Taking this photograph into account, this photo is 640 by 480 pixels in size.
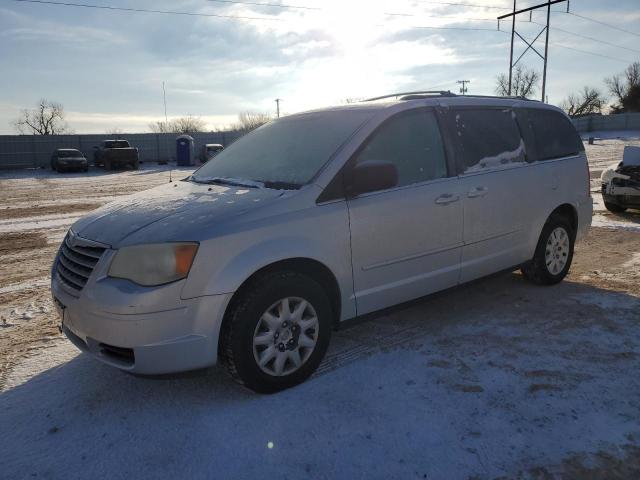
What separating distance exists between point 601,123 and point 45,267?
246 ft

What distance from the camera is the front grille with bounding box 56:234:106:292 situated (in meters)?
3.01

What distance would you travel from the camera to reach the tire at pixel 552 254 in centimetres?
503

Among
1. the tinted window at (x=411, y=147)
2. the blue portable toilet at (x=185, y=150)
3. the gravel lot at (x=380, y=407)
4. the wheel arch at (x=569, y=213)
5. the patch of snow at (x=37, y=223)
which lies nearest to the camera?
the gravel lot at (x=380, y=407)

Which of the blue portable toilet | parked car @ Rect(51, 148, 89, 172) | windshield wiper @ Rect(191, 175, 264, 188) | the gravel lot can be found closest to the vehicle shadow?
the gravel lot

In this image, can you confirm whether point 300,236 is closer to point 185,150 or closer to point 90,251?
point 90,251

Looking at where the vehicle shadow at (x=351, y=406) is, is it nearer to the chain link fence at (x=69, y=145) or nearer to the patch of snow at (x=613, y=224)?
the patch of snow at (x=613, y=224)

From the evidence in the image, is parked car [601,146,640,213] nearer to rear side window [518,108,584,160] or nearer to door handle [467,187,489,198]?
rear side window [518,108,584,160]

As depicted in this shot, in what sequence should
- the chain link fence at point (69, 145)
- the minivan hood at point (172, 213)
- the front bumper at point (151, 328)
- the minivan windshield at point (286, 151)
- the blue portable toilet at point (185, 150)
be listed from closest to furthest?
the front bumper at point (151, 328) → the minivan hood at point (172, 213) → the minivan windshield at point (286, 151) → the chain link fence at point (69, 145) → the blue portable toilet at point (185, 150)

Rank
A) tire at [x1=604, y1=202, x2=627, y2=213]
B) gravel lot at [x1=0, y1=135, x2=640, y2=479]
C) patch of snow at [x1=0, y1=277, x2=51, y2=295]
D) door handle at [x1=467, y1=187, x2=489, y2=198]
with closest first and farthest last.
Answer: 1. gravel lot at [x1=0, y1=135, x2=640, y2=479]
2. door handle at [x1=467, y1=187, x2=489, y2=198]
3. patch of snow at [x1=0, y1=277, x2=51, y2=295]
4. tire at [x1=604, y1=202, x2=627, y2=213]

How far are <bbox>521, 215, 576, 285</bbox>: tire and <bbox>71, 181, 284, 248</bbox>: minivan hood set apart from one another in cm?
303

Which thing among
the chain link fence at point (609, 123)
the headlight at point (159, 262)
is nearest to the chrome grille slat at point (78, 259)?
the headlight at point (159, 262)

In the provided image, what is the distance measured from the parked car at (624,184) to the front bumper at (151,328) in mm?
8858

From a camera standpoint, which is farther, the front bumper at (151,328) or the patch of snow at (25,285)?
the patch of snow at (25,285)

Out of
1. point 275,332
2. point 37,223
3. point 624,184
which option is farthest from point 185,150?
point 275,332
